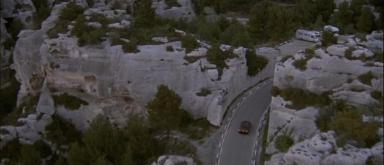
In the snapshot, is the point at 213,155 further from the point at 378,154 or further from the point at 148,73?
the point at 378,154

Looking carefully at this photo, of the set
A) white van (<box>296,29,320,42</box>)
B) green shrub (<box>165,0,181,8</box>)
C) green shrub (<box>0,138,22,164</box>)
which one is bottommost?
green shrub (<box>0,138,22,164</box>)

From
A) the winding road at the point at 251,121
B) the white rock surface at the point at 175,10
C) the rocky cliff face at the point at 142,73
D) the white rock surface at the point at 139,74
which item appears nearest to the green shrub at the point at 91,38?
the rocky cliff face at the point at 142,73

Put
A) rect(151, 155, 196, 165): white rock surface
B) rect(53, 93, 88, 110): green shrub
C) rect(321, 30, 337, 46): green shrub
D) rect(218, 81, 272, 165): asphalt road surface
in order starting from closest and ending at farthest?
rect(151, 155, 196, 165): white rock surface
rect(218, 81, 272, 165): asphalt road surface
rect(321, 30, 337, 46): green shrub
rect(53, 93, 88, 110): green shrub

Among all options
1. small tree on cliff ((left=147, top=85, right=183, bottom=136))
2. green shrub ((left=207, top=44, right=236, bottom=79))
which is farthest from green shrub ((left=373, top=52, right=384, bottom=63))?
small tree on cliff ((left=147, top=85, right=183, bottom=136))

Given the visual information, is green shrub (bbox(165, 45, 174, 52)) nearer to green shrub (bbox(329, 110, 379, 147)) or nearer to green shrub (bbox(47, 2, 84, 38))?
green shrub (bbox(47, 2, 84, 38))

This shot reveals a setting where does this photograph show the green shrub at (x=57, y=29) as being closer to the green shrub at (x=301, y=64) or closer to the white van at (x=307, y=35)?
the green shrub at (x=301, y=64)

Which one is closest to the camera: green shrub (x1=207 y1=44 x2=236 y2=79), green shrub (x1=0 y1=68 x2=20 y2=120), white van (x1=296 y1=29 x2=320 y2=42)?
green shrub (x1=207 y1=44 x2=236 y2=79)

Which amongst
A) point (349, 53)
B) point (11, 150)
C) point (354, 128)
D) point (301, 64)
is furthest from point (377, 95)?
point (11, 150)
